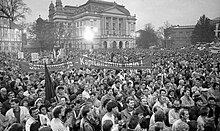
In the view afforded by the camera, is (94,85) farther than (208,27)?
No

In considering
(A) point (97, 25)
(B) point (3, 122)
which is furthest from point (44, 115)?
(A) point (97, 25)

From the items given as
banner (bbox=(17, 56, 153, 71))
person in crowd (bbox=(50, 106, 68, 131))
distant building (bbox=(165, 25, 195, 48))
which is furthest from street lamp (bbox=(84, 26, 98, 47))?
person in crowd (bbox=(50, 106, 68, 131))

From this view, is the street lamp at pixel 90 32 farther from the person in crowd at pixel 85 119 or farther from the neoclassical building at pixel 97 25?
the person in crowd at pixel 85 119

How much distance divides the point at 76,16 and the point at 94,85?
68.7 meters

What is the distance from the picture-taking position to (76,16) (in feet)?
242

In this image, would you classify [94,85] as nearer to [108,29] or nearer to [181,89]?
[181,89]

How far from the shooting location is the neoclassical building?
68.5 m

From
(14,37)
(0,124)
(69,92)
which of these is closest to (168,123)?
(0,124)

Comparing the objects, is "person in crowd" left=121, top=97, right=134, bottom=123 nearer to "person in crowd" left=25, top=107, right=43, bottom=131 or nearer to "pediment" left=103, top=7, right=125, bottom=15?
"person in crowd" left=25, top=107, right=43, bottom=131

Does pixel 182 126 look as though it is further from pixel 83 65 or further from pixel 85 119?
pixel 83 65

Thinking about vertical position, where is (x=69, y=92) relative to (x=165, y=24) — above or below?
below

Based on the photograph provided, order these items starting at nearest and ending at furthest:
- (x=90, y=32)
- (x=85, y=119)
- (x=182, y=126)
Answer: (x=182, y=126) → (x=85, y=119) → (x=90, y=32)

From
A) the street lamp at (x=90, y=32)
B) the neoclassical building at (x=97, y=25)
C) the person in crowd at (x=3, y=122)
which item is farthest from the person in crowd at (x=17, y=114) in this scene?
the street lamp at (x=90, y=32)

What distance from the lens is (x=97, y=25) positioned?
69.6 metres
